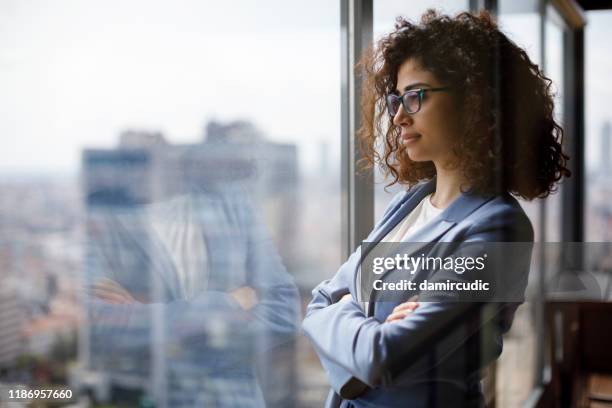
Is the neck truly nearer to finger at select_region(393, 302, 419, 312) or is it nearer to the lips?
the lips

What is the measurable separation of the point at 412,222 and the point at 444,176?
112mm

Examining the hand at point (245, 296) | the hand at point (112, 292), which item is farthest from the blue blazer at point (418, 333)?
the hand at point (112, 292)

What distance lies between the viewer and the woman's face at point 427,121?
4.05ft

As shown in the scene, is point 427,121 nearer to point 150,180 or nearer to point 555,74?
point 555,74

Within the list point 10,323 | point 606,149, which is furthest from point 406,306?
point 10,323

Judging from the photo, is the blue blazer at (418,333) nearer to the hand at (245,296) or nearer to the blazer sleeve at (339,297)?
the blazer sleeve at (339,297)

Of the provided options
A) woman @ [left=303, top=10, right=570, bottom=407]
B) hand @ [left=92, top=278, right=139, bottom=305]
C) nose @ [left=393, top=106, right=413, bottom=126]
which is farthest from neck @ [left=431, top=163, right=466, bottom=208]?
hand @ [left=92, top=278, right=139, bottom=305]

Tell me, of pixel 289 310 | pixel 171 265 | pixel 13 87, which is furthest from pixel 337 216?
pixel 13 87

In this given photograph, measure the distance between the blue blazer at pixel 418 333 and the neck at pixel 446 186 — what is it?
0.6 inches

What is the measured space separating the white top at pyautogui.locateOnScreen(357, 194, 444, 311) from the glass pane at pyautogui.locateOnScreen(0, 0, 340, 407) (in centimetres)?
11

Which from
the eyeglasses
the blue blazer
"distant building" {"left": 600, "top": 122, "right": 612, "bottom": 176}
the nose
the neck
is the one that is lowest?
the blue blazer

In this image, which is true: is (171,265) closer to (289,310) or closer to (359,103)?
(289,310)

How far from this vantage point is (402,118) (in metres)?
1.26

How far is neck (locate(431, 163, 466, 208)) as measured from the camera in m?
1.26
